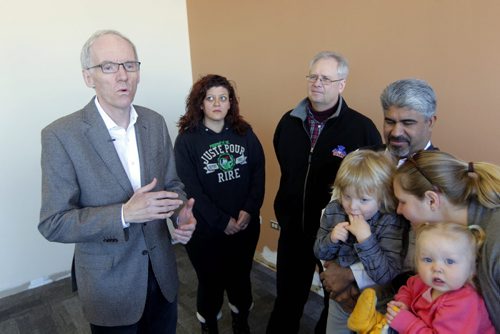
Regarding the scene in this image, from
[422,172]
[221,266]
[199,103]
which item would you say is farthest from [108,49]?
[221,266]

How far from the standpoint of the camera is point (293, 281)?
195cm

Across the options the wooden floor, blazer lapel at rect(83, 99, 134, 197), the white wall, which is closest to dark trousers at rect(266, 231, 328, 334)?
the wooden floor

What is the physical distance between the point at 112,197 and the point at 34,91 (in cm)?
211

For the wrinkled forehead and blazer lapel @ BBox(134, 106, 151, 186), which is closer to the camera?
the wrinkled forehead

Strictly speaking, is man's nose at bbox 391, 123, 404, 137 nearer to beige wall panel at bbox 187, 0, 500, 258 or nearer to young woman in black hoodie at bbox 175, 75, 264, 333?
beige wall panel at bbox 187, 0, 500, 258

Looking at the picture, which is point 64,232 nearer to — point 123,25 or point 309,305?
point 309,305

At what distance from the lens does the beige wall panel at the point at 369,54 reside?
1.66 m

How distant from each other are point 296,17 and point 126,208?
1.92 meters

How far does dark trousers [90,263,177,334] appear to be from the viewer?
145 cm

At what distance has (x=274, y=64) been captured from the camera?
2738 millimetres

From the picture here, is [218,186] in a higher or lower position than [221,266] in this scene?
higher

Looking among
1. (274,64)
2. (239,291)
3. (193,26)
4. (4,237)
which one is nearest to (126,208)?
(239,291)

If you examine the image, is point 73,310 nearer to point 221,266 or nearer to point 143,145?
point 221,266

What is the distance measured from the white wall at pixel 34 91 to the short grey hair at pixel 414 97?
2616 millimetres
